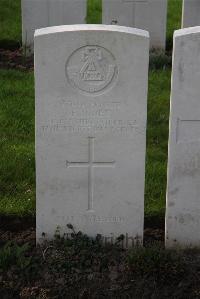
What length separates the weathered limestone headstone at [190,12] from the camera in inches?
395

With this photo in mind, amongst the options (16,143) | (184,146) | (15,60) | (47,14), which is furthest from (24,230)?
(47,14)

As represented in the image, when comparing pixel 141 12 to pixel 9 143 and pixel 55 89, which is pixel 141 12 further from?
pixel 55 89

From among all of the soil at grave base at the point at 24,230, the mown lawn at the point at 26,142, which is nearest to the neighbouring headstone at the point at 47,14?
the mown lawn at the point at 26,142

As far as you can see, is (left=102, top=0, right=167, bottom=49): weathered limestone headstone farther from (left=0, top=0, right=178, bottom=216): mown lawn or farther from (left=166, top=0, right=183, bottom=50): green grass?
(left=0, top=0, right=178, bottom=216): mown lawn

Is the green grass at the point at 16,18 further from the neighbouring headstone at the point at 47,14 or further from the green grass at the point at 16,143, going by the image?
the green grass at the point at 16,143

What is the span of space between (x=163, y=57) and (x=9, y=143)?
10.5 ft

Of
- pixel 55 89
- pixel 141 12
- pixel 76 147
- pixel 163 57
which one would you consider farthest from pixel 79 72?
pixel 141 12

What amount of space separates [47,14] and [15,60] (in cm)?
99

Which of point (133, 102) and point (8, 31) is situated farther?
point (8, 31)

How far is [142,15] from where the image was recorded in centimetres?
1007

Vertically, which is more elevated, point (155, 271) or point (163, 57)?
point (163, 57)

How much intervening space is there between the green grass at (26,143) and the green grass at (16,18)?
1.66 metres

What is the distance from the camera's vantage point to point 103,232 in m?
5.02

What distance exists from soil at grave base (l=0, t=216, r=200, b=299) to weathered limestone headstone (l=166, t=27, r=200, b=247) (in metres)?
0.22
